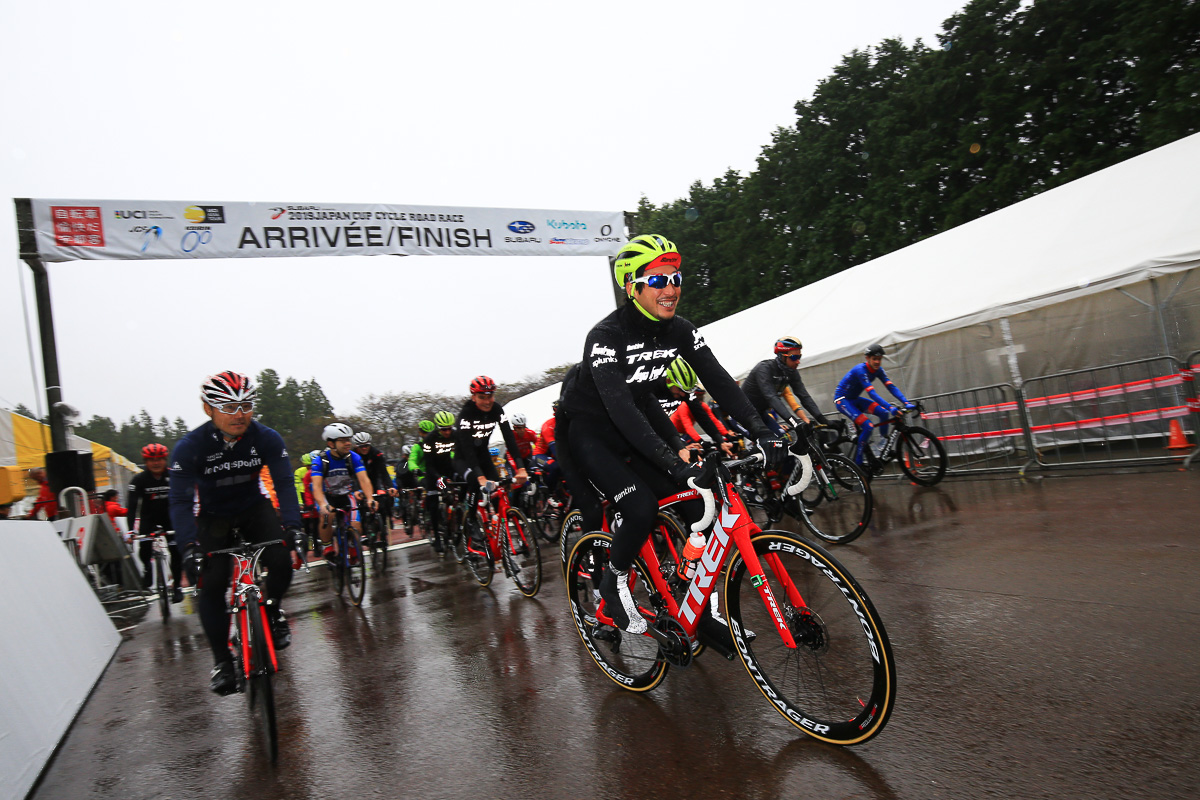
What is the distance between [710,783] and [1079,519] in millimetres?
5249

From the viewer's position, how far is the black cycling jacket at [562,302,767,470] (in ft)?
11.9

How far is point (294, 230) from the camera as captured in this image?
1232 centimetres

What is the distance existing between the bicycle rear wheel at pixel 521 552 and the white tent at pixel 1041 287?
26.7 ft

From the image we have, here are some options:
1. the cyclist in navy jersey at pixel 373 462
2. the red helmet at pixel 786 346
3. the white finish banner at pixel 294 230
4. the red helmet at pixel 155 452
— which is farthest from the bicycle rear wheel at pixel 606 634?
the white finish banner at pixel 294 230

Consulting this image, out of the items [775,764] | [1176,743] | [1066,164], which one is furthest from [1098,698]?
[1066,164]

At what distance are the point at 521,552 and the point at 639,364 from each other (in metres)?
4.01

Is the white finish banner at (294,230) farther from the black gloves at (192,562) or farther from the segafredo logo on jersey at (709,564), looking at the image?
the segafredo logo on jersey at (709,564)

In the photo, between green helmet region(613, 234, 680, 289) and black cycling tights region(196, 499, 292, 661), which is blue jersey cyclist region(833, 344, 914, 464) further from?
black cycling tights region(196, 499, 292, 661)

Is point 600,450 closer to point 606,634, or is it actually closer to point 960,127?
point 606,634

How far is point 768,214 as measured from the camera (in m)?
46.1

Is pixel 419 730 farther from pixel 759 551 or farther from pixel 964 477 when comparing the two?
pixel 964 477

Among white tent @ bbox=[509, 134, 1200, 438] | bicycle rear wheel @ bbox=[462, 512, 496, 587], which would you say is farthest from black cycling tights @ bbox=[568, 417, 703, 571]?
white tent @ bbox=[509, 134, 1200, 438]

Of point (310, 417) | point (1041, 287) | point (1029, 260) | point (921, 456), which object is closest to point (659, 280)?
point (921, 456)

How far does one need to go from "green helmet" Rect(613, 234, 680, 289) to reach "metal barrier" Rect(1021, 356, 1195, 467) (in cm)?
780
